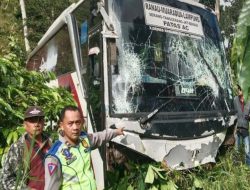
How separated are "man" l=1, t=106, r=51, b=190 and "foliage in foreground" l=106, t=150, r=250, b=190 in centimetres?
107

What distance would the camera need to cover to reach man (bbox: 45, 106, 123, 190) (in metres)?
2.53

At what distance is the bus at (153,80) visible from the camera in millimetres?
4168

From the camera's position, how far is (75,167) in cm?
261

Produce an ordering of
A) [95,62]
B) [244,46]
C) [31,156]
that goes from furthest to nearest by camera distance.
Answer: [95,62]
[31,156]
[244,46]

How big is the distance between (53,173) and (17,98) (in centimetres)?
145

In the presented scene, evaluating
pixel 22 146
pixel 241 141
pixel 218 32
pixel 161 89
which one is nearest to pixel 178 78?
pixel 161 89

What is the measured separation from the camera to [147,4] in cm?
471

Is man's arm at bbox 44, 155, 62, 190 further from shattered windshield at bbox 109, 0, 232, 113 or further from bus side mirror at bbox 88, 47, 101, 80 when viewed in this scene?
bus side mirror at bbox 88, 47, 101, 80

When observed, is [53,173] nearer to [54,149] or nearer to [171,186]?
[54,149]

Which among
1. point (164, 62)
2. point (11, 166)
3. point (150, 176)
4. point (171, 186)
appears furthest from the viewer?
point (164, 62)

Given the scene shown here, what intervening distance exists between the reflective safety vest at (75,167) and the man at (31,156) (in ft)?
0.86

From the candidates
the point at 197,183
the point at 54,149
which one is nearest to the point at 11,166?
the point at 54,149

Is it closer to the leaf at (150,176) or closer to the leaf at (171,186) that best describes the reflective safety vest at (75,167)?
the leaf at (150,176)

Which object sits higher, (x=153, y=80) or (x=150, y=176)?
(x=153, y=80)
